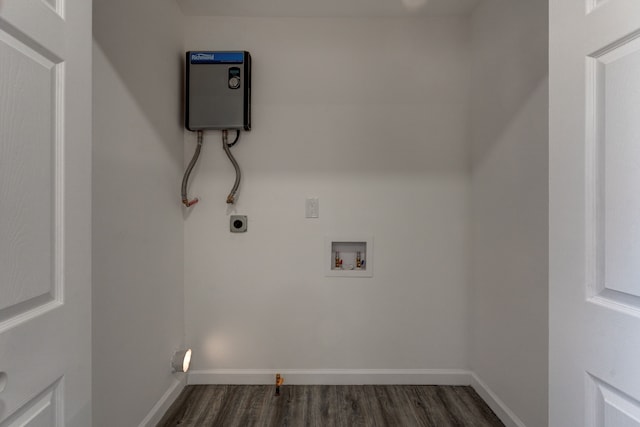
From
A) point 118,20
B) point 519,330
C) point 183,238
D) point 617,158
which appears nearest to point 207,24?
point 118,20

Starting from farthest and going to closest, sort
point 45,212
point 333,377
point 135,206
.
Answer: point 333,377, point 135,206, point 45,212

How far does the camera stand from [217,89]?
2172mm

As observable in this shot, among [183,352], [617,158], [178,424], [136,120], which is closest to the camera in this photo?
[617,158]

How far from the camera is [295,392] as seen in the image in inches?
85.7

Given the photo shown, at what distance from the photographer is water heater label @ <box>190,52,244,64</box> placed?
7.10ft

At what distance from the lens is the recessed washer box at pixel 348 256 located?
2.30 m

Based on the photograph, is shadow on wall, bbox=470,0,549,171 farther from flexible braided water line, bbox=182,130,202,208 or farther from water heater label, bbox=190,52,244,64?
flexible braided water line, bbox=182,130,202,208

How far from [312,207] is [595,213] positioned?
1656 millimetres

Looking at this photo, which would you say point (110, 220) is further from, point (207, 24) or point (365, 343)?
point (365, 343)

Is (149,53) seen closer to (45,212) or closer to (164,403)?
(45,212)

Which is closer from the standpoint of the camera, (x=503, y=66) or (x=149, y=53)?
(x=149, y=53)

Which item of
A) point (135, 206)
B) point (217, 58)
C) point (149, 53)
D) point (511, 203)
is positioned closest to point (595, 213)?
point (511, 203)

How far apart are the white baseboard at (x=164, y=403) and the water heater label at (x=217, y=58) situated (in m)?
1.99

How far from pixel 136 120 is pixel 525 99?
6.28 ft
